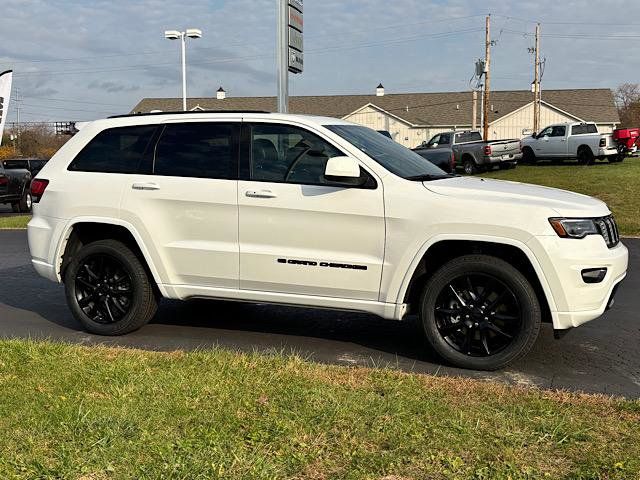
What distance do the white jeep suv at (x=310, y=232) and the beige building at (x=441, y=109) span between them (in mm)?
56381

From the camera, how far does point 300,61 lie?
13492 mm

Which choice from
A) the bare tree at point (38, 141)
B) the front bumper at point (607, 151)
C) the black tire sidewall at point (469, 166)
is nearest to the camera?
the front bumper at point (607, 151)

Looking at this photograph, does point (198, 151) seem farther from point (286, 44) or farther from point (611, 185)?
point (611, 185)

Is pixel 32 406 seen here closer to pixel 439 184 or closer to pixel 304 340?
pixel 304 340

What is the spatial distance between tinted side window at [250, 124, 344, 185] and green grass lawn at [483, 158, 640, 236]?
29.8ft

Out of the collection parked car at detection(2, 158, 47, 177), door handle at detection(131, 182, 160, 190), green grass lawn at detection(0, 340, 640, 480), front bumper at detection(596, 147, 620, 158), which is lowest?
green grass lawn at detection(0, 340, 640, 480)

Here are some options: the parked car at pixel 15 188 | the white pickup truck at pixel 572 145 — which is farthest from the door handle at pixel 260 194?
the white pickup truck at pixel 572 145

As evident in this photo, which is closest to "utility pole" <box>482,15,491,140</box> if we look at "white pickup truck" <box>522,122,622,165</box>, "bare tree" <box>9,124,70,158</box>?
"white pickup truck" <box>522,122,622,165</box>

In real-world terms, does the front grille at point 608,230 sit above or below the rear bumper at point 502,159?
below

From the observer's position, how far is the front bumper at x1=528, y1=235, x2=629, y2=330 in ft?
15.5

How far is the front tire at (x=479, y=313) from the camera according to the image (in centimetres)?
488

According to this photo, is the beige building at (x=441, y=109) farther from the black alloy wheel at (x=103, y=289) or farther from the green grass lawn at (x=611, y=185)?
the black alloy wheel at (x=103, y=289)

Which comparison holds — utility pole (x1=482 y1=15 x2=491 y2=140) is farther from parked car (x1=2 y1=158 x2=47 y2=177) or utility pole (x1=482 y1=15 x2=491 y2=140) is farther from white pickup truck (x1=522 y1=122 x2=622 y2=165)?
parked car (x1=2 y1=158 x2=47 y2=177)

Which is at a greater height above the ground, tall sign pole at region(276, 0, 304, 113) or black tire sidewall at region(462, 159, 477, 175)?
tall sign pole at region(276, 0, 304, 113)
